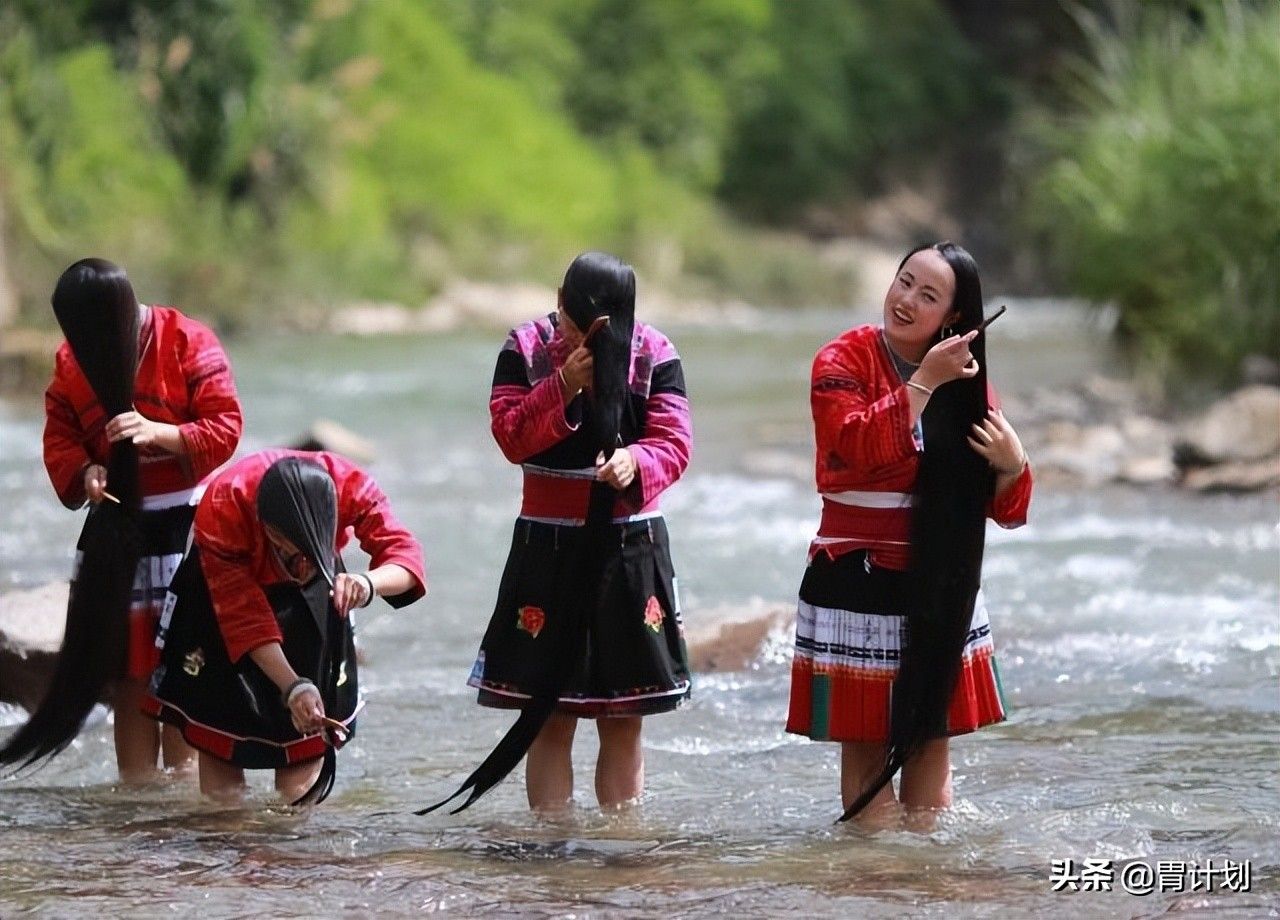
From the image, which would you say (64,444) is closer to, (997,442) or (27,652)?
(27,652)

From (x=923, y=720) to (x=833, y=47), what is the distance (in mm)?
45759

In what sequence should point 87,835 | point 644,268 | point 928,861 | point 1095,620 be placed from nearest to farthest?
point 928,861 → point 87,835 → point 1095,620 → point 644,268

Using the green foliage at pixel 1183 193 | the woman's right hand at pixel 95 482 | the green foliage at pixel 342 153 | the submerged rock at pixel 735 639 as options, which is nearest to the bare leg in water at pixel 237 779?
the woman's right hand at pixel 95 482

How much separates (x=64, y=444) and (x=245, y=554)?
→ 0.72 metres

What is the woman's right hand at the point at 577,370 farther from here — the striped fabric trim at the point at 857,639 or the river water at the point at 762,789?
the river water at the point at 762,789

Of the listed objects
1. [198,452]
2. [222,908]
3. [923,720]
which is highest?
[198,452]

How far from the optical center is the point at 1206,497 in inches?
423

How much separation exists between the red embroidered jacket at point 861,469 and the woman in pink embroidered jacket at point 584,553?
0.36 metres

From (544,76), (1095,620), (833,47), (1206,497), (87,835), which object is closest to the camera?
(87,835)

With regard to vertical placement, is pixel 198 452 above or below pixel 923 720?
above

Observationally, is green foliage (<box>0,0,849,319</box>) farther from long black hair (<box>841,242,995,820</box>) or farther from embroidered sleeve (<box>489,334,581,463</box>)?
long black hair (<box>841,242,995,820</box>)

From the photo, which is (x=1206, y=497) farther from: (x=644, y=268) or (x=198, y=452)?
(x=644, y=268)

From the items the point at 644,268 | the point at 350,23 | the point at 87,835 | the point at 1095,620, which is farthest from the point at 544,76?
the point at 87,835

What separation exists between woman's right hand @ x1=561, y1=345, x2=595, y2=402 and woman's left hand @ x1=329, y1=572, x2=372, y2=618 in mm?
585
